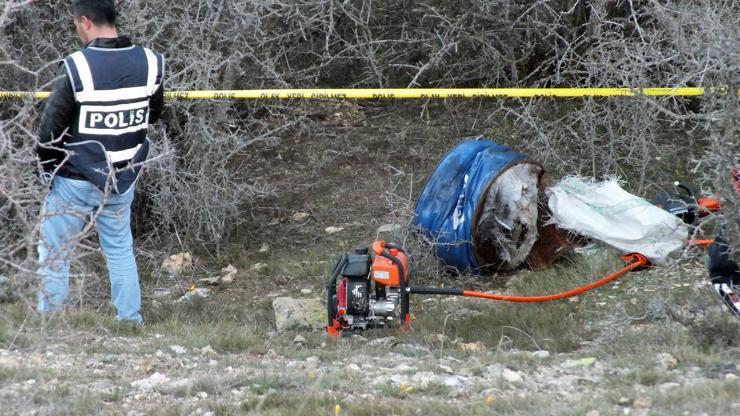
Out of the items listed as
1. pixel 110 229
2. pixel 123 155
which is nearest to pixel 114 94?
pixel 123 155

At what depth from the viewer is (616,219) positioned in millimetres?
6629

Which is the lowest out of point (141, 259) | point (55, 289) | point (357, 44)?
point (141, 259)

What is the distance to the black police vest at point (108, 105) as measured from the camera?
210 inches

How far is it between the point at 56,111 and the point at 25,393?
1.79 metres

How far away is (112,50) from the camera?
542 cm

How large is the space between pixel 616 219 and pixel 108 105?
335 centimetres

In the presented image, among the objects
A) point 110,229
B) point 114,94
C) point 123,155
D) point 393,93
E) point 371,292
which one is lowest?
point 371,292

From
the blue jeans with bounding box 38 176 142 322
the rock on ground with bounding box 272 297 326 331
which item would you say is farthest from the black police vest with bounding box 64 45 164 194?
the rock on ground with bounding box 272 297 326 331

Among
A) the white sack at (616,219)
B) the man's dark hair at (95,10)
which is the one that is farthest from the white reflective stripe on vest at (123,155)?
the white sack at (616,219)

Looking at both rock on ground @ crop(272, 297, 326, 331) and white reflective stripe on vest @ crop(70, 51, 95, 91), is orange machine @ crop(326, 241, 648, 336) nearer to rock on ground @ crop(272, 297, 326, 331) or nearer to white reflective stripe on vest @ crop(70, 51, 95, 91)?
rock on ground @ crop(272, 297, 326, 331)

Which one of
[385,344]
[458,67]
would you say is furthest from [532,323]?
[458,67]

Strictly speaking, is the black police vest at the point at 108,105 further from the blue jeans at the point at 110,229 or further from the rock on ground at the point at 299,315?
the rock on ground at the point at 299,315

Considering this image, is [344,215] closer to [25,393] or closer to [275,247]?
[275,247]

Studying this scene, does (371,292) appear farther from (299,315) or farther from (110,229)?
(110,229)
